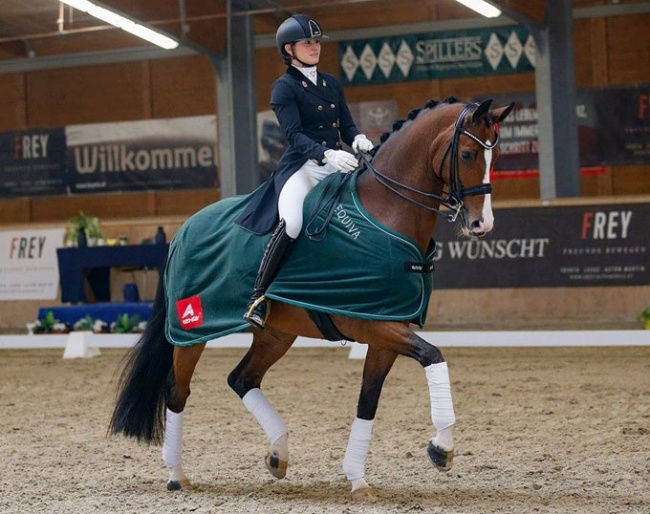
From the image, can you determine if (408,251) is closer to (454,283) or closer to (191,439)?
(191,439)

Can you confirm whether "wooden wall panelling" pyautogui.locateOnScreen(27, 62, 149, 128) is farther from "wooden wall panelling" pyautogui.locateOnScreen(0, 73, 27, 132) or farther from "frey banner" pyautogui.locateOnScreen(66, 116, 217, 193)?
"frey banner" pyautogui.locateOnScreen(66, 116, 217, 193)

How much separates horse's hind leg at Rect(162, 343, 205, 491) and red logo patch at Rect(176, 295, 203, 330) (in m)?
0.10

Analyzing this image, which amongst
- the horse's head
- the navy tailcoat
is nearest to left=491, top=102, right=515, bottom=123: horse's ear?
the horse's head

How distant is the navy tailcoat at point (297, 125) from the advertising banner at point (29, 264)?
9129mm

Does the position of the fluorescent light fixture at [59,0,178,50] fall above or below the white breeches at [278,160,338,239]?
above

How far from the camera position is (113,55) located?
1833 cm

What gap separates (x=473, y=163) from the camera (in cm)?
402

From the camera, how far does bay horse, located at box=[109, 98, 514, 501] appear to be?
4.00 metres

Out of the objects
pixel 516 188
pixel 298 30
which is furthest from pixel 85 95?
pixel 298 30

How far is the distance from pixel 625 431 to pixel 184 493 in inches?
91.0

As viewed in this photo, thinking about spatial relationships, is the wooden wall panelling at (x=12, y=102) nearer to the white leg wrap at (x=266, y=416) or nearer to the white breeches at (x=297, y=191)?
the white leg wrap at (x=266, y=416)

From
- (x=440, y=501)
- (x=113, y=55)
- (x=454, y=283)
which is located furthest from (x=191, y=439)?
(x=113, y=55)

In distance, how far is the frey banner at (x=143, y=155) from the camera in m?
16.2

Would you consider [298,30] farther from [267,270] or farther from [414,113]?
[267,270]
